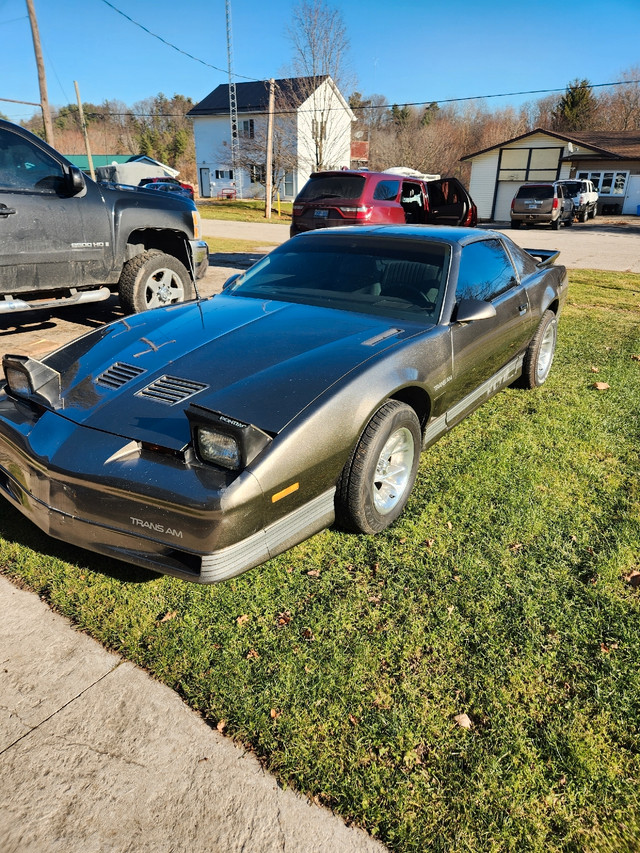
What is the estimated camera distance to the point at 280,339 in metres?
2.99

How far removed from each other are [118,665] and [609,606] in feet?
6.79

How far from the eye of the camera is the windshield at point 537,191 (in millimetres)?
23703

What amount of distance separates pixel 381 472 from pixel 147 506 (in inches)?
47.8

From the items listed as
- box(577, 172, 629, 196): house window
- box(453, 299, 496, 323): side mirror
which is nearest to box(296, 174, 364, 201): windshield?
box(453, 299, 496, 323): side mirror

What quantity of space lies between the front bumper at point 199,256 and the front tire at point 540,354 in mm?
3957

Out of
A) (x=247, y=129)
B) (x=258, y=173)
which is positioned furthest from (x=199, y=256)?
(x=247, y=129)

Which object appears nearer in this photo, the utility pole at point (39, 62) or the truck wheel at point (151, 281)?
the truck wheel at point (151, 281)

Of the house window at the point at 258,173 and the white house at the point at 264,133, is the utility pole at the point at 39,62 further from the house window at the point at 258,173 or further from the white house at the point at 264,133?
the house window at the point at 258,173

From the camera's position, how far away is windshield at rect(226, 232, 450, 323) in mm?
3453

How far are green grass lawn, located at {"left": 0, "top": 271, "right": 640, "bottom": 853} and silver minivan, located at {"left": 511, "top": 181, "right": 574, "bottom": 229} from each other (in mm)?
23399

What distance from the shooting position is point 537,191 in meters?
24.0

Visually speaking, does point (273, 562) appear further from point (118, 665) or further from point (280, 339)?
point (280, 339)

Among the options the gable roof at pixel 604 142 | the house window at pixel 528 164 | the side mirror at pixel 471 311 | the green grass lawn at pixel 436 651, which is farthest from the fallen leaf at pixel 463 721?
the house window at pixel 528 164

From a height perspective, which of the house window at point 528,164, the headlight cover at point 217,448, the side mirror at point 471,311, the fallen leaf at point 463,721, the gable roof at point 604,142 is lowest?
the fallen leaf at point 463,721
